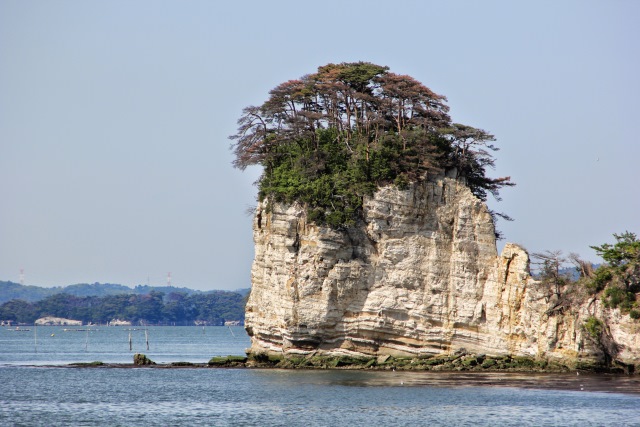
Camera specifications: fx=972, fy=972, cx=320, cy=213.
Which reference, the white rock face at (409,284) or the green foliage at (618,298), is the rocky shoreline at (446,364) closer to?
the white rock face at (409,284)

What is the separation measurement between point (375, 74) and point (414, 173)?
23.0 feet

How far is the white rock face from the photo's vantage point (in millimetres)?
55344

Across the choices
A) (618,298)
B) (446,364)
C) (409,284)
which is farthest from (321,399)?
(618,298)

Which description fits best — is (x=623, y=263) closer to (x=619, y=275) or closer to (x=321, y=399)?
(x=619, y=275)

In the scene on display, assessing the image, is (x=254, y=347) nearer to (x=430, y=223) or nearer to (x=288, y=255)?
(x=288, y=255)

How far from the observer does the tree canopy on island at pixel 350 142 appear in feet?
185

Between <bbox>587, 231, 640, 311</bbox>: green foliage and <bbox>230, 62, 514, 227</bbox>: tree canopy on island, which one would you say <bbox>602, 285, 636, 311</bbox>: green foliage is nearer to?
<bbox>587, 231, 640, 311</bbox>: green foliage

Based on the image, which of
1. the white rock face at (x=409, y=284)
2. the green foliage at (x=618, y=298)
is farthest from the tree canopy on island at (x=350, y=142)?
the green foliage at (x=618, y=298)

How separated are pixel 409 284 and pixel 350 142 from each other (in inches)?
382

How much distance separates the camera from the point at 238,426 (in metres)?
39.3

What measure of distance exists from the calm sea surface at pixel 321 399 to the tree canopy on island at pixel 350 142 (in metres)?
10.3

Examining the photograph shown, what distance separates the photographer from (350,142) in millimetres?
59312

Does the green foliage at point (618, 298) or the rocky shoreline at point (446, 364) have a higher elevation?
the green foliage at point (618, 298)

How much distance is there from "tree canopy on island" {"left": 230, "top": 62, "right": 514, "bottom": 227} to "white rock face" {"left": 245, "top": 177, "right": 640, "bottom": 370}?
3.65 feet
